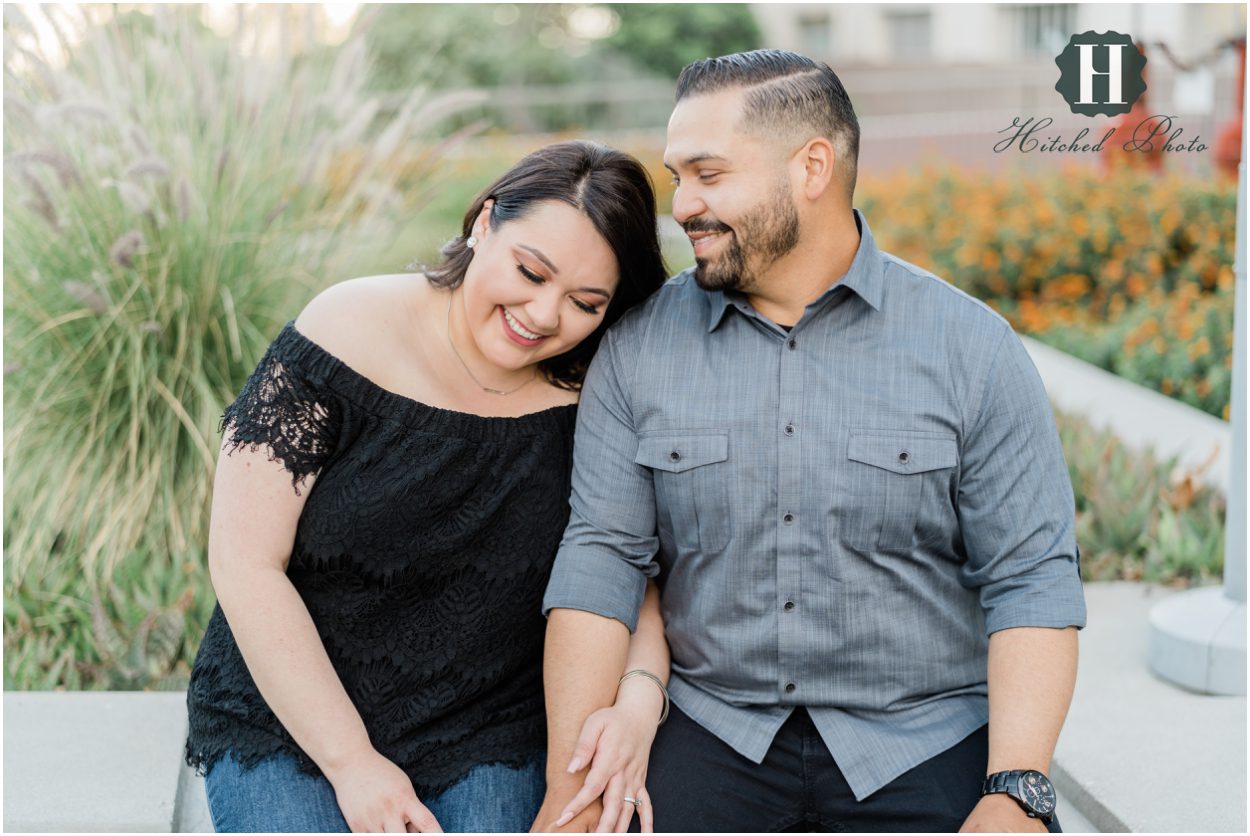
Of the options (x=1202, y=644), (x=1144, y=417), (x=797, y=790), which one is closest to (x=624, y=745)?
(x=797, y=790)

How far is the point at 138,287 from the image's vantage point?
12.3 ft

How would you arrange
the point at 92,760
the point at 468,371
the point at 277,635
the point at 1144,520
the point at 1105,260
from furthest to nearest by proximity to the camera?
the point at 1105,260 < the point at 1144,520 < the point at 92,760 < the point at 468,371 < the point at 277,635

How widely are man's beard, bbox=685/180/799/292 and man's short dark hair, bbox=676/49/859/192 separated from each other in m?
0.12

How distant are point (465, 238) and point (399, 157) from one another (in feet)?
7.77

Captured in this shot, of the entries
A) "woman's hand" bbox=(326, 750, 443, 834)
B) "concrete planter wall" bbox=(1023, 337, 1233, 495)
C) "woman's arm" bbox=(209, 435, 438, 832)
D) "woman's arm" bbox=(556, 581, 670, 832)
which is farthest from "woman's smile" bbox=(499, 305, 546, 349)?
"concrete planter wall" bbox=(1023, 337, 1233, 495)

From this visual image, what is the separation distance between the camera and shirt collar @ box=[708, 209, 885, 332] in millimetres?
2232

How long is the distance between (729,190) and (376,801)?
1249 mm

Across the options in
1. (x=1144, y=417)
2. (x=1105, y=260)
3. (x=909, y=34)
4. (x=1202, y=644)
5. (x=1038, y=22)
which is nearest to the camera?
(x=1202, y=644)

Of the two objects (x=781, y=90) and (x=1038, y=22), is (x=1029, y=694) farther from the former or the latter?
(x=1038, y=22)

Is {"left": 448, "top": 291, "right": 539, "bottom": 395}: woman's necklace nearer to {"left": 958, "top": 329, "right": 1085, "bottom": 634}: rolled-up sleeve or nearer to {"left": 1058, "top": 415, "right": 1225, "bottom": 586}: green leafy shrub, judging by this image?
{"left": 958, "top": 329, "right": 1085, "bottom": 634}: rolled-up sleeve

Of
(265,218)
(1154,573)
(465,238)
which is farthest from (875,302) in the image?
(265,218)

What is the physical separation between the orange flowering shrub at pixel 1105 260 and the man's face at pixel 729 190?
4.22m

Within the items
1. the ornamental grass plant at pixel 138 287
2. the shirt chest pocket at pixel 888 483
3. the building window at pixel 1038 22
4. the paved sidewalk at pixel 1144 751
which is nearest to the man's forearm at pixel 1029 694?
the shirt chest pocket at pixel 888 483

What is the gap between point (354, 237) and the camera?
4.28 m
